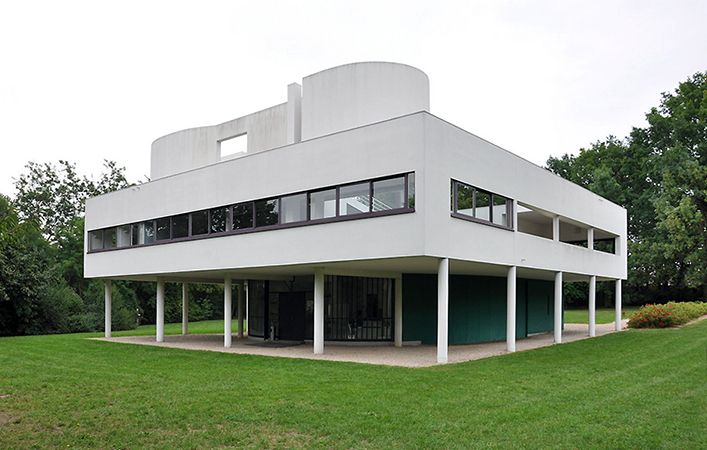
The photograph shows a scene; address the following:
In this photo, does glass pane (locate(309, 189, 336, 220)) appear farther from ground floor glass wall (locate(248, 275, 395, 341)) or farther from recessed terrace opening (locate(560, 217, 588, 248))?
recessed terrace opening (locate(560, 217, 588, 248))

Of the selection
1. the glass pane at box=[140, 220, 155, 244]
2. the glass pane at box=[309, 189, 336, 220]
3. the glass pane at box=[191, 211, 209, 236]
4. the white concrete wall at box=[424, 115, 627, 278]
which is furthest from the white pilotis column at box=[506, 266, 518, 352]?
the glass pane at box=[140, 220, 155, 244]

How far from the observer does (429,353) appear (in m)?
18.4

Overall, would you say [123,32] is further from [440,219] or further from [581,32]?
[440,219]

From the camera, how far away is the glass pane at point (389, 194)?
51.0ft

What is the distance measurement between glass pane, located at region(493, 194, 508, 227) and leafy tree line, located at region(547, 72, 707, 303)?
3063 cm

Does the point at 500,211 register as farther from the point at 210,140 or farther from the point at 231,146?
the point at 210,140

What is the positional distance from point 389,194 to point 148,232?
12936mm

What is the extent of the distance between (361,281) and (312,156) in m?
6.23

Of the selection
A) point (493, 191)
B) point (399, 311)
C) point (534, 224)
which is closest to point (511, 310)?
point (493, 191)

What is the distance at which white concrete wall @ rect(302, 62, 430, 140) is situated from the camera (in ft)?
66.4

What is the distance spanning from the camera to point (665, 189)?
1826 inches

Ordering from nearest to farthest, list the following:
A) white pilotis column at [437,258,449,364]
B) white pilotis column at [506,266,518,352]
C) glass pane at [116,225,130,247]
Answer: white pilotis column at [437,258,449,364]
white pilotis column at [506,266,518,352]
glass pane at [116,225,130,247]

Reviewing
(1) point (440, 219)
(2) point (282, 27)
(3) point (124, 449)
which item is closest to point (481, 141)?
(1) point (440, 219)

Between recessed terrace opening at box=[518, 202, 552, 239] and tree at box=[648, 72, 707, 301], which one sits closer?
recessed terrace opening at box=[518, 202, 552, 239]
